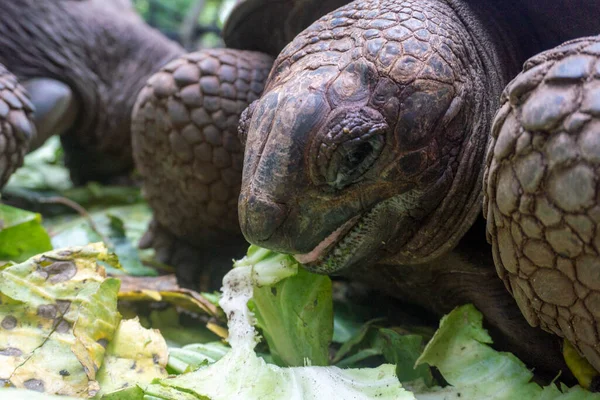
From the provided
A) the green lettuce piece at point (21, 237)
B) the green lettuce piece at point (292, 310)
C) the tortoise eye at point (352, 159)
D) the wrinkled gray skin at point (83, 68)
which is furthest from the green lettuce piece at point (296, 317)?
the wrinkled gray skin at point (83, 68)

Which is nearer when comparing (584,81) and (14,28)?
(584,81)

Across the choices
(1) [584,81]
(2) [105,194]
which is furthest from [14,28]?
(1) [584,81]

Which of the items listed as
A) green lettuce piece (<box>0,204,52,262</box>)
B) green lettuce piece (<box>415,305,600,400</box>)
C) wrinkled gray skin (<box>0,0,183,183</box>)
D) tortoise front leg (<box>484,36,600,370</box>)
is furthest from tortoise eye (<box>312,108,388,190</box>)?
wrinkled gray skin (<box>0,0,183,183</box>)

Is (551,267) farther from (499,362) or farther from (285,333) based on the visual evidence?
(285,333)

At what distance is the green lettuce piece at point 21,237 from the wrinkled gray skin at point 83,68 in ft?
3.33

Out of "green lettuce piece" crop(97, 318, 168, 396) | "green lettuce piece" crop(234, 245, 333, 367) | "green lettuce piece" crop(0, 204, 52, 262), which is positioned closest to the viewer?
"green lettuce piece" crop(97, 318, 168, 396)

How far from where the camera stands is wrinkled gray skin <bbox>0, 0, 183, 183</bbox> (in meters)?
3.42

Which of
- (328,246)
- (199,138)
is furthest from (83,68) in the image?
(328,246)

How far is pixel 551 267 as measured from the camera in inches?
48.3

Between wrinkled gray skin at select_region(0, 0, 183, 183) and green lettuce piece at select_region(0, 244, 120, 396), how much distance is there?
1641mm

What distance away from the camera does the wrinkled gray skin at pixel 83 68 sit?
342cm

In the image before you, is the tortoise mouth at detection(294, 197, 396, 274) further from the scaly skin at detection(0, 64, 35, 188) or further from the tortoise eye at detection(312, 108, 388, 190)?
the scaly skin at detection(0, 64, 35, 188)

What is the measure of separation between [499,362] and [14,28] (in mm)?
3095

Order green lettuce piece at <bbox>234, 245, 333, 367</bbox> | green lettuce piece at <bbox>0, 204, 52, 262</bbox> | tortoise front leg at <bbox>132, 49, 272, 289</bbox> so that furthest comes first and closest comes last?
tortoise front leg at <bbox>132, 49, 272, 289</bbox> → green lettuce piece at <bbox>0, 204, 52, 262</bbox> → green lettuce piece at <bbox>234, 245, 333, 367</bbox>
